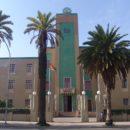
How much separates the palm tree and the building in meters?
21.9

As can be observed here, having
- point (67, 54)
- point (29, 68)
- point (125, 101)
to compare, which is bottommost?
point (125, 101)

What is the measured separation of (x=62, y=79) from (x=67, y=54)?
500 cm

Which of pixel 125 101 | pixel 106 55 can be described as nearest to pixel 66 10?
pixel 125 101

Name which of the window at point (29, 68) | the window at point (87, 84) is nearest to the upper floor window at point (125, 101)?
the window at point (87, 84)

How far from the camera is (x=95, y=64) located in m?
47.7

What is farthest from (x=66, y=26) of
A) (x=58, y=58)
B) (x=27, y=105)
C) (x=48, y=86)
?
(x=27, y=105)

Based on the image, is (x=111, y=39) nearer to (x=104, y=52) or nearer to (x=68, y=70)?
(x=104, y=52)

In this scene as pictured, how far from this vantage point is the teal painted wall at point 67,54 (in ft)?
241

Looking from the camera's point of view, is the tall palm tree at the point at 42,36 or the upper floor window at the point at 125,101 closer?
the tall palm tree at the point at 42,36

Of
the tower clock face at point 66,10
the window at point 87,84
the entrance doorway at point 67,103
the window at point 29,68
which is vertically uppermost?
the tower clock face at point 66,10

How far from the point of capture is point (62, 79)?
240 feet

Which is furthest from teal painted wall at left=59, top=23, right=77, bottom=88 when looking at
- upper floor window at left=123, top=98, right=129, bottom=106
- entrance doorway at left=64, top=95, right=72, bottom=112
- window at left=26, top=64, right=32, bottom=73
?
upper floor window at left=123, top=98, right=129, bottom=106

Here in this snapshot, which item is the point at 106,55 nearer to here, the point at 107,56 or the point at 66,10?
the point at 107,56

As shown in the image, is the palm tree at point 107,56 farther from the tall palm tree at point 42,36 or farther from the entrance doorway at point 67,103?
the entrance doorway at point 67,103
